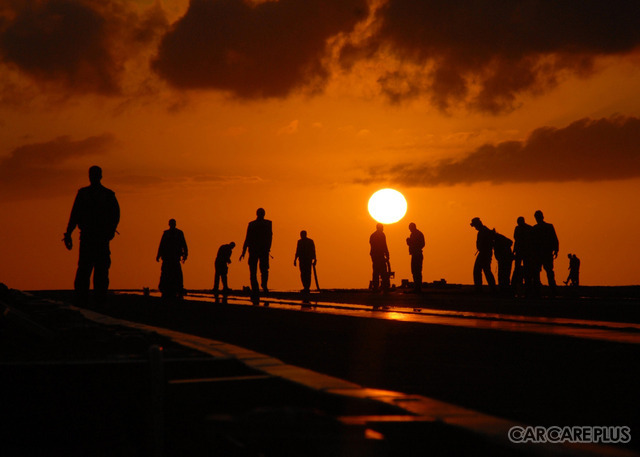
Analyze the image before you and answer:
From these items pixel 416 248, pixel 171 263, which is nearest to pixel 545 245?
pixel 416 248

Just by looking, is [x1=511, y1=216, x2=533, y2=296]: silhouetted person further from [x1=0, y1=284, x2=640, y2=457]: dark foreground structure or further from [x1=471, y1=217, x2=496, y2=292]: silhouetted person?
[x1=0, y1=284, x2=640, y2=457]: dark foreground structure

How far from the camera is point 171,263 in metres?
30.6

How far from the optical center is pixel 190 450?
15.6 feet

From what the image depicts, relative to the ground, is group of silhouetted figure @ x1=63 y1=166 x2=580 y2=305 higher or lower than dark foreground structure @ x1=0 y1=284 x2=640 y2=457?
higher

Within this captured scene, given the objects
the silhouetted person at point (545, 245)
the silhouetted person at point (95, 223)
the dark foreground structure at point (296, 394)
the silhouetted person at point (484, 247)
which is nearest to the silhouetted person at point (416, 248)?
the silhouetted person at point (484, 247)

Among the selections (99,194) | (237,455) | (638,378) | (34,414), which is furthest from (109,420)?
(99,194)

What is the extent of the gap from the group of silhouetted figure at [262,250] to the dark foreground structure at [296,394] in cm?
656

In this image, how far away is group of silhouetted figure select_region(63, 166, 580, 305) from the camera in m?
17.5

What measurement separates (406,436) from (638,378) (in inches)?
184

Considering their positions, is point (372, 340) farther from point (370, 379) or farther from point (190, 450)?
point (190, 450)

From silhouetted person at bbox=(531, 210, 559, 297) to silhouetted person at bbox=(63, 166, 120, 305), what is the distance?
46.4ft

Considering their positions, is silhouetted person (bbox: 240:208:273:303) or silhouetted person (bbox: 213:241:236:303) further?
silhouetted person (bbox: 213:241:236:303)

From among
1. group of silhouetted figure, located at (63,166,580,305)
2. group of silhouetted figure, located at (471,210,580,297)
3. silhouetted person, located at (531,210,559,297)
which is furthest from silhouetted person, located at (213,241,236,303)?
silhouetted person, located at (531,210,559,297)

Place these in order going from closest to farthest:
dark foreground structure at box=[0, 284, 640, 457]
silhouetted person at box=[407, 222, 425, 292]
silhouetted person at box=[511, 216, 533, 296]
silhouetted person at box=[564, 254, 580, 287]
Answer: dark foreground structure at box=[0, 284, 640, 457] < silhouetted person at box=[511, 216, 533, 296] < silhouetted person at box=[407, 222, 425, 292] < silhouetted person at box=[564, 254, 580, 287]
